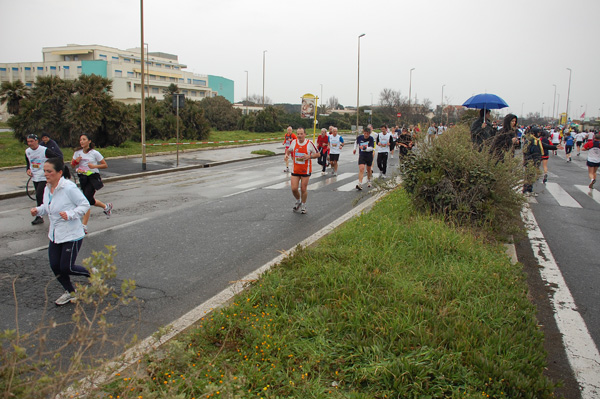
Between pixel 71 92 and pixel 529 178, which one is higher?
pixel 71 92

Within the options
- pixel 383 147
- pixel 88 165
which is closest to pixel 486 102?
pixel 383 147

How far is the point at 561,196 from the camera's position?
1245 centimetres

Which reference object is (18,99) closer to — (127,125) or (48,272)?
(127,125)

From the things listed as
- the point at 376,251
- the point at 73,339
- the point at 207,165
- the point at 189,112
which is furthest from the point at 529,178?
the point at 189,112

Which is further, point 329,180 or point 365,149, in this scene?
point 329,180

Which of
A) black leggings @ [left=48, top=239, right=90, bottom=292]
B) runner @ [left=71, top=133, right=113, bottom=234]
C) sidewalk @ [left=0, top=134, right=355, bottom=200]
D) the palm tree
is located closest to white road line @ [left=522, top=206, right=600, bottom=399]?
black leggings @ [left=48, top=239, right=90, bottom=292]

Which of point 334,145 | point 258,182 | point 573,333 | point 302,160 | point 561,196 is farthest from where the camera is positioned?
point 334,145

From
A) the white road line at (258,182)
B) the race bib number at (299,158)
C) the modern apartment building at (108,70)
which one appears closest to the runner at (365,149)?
the white road line at (258,182)

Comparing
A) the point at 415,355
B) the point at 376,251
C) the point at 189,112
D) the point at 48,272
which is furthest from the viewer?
the point at 189,112

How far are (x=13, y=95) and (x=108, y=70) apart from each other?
223 feet

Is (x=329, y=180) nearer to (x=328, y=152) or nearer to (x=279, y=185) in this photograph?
(x=279, y=185)

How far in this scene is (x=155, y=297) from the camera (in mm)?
5039

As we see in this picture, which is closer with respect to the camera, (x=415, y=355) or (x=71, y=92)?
(x=415, y=355)

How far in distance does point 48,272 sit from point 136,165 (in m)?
13.5
